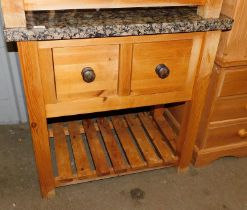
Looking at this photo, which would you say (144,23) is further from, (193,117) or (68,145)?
(68,145)

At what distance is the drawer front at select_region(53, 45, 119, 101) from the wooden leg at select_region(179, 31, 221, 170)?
0.34 m

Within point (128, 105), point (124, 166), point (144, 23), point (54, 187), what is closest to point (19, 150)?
point (54, 187)

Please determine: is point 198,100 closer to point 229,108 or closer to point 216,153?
point 229,108

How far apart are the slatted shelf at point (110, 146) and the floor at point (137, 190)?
6 centimetres

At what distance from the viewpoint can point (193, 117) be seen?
1.21 m

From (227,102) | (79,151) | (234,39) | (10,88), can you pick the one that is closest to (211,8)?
(234,39)

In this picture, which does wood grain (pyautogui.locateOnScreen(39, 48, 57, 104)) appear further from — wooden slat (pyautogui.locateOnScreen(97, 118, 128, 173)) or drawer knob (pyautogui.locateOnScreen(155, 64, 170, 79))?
wooden slat (pyautogui.locateOnScreen(97, 118, 128, 173))

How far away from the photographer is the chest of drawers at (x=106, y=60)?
863 mm

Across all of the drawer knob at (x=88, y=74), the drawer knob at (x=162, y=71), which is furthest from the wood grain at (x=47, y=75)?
the drawer knob at (x=162, y=71)

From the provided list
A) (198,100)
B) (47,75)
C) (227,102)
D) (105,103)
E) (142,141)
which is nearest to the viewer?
(47,75)

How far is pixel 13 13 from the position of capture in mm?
799

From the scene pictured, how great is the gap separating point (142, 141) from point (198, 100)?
451mm

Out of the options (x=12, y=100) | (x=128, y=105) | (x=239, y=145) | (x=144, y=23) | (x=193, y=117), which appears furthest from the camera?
(x=12, y=100)

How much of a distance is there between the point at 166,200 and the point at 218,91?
54cm
